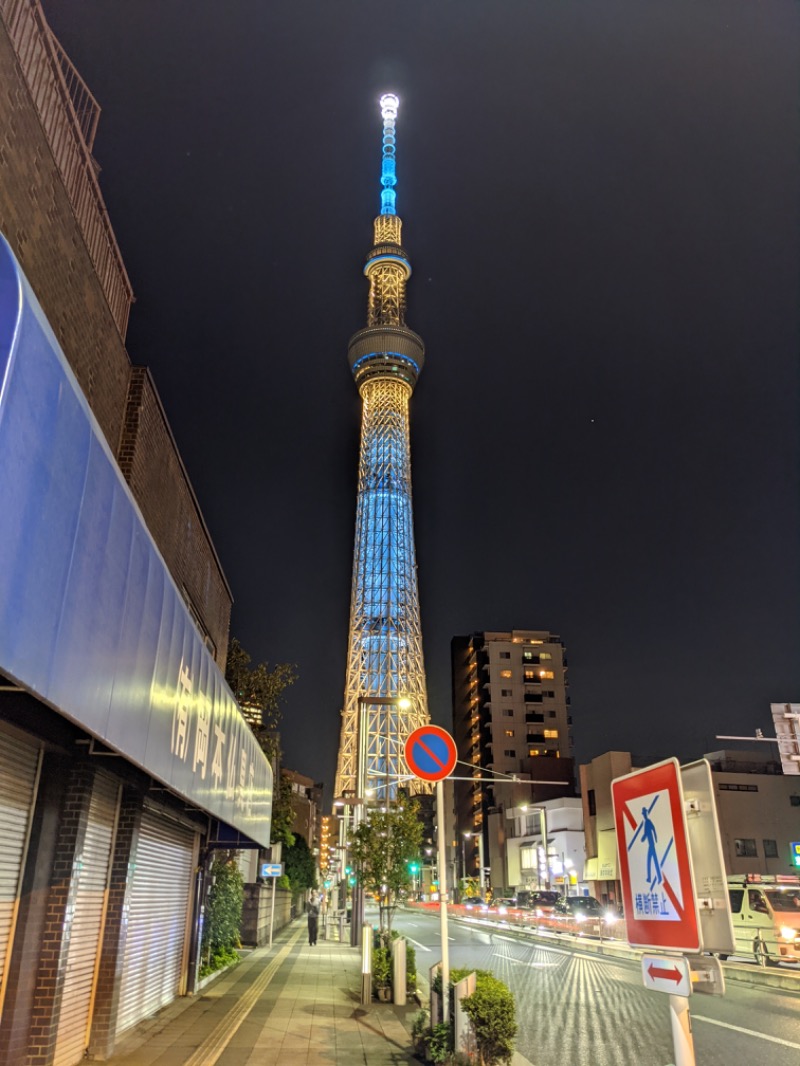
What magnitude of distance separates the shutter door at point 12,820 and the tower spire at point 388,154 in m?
122

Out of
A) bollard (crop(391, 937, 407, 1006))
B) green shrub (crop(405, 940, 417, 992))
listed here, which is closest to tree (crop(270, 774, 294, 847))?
green shrub (crop(405, 940, 417, 992))

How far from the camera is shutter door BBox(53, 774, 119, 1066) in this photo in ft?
27.9

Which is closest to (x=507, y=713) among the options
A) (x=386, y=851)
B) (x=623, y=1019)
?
(x=386, y=851)

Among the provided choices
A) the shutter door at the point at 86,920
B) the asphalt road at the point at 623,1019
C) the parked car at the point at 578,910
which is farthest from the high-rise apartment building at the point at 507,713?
the shutter door at the point at 86,920

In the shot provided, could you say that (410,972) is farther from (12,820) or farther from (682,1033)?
(682,1033)

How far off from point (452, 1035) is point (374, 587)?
279 ft

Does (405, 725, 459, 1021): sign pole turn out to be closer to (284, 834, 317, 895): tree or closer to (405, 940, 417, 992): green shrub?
(405, 940, 417, 992): green shrub

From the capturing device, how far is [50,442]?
486 cm

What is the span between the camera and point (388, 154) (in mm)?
124000

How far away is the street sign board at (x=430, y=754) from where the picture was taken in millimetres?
9836

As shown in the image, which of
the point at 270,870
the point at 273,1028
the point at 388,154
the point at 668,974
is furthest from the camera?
the point at 388,154

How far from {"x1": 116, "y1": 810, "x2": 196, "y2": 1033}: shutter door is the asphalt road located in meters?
5.90

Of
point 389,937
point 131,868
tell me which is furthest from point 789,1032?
point 131,868

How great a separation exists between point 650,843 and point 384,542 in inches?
3602
